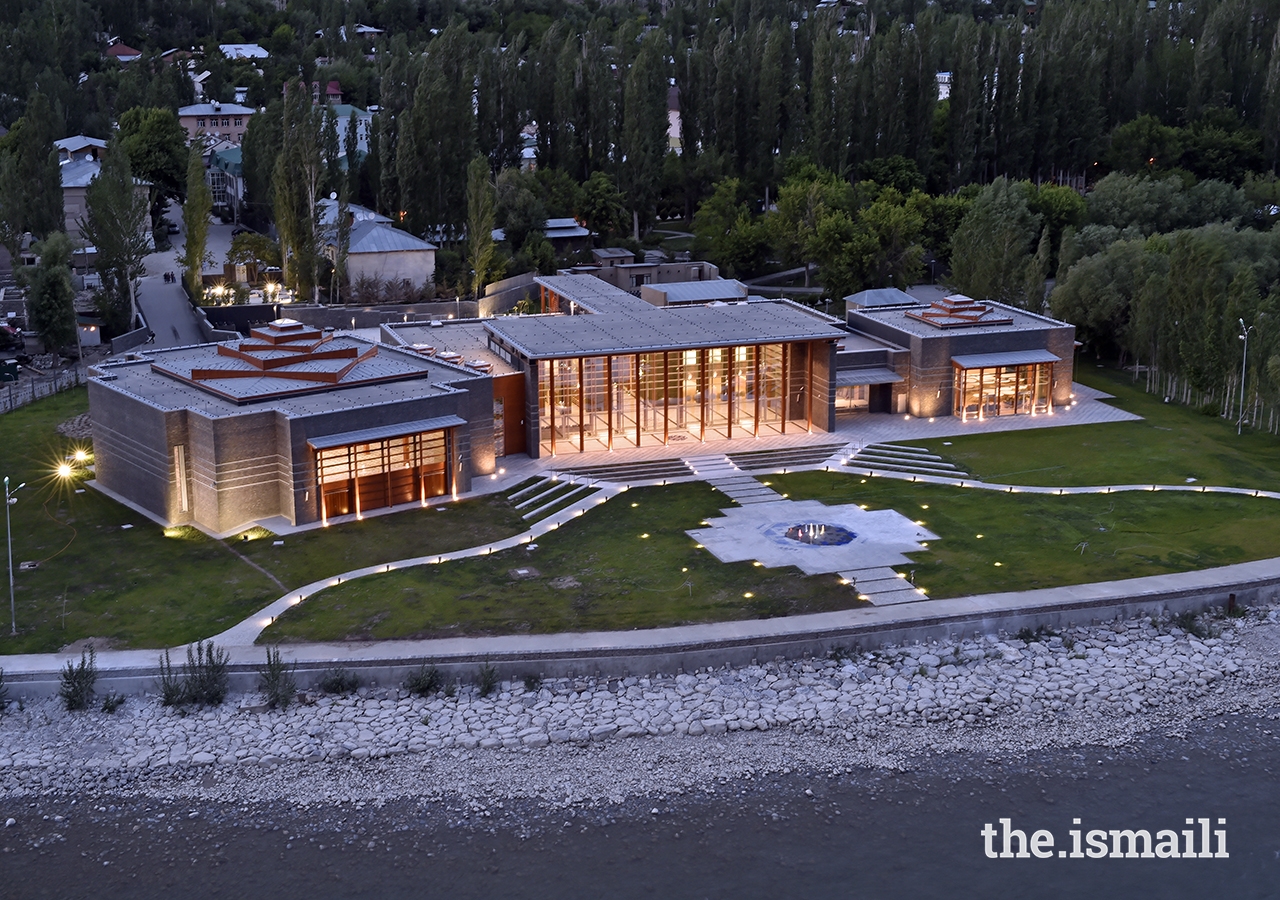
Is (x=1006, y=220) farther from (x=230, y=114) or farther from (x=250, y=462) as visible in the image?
(x=230, y=114)

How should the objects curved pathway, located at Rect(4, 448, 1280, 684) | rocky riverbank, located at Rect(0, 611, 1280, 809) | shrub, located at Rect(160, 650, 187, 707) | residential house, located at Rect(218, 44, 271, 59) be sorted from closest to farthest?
rocky riverbank, located at Rect(0, 611, 1280, 809) < shrub, located at Rect(160, 650, 187, 707) < curved pathway, located at Rect(4, 448, 1280, 684) < residential house, located at Rect(218, 44, 271, 59)

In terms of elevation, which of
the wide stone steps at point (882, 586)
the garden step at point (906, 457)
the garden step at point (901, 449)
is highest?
the garden step at point (901, 449)

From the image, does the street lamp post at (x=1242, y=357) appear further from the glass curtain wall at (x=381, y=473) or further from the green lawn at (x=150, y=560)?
the glass curtain wall at (x=381, y=473)

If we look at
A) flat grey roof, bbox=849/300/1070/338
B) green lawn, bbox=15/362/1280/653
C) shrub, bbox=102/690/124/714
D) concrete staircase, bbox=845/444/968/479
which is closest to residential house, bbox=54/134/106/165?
green lawn, bbox=15/362/1280/653

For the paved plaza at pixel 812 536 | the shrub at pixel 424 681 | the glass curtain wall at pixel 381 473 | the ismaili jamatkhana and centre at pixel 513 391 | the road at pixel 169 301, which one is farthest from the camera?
the road at pixel 169 301

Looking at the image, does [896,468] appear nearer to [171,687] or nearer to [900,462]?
[900,462]

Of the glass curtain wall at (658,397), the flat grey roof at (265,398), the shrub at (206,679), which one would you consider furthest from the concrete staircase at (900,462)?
the shrub at (206,679)

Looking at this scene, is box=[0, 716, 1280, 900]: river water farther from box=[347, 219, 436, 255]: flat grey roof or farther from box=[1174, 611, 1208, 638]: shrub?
box=[347, 219, 436, 255]: flat grey roof
